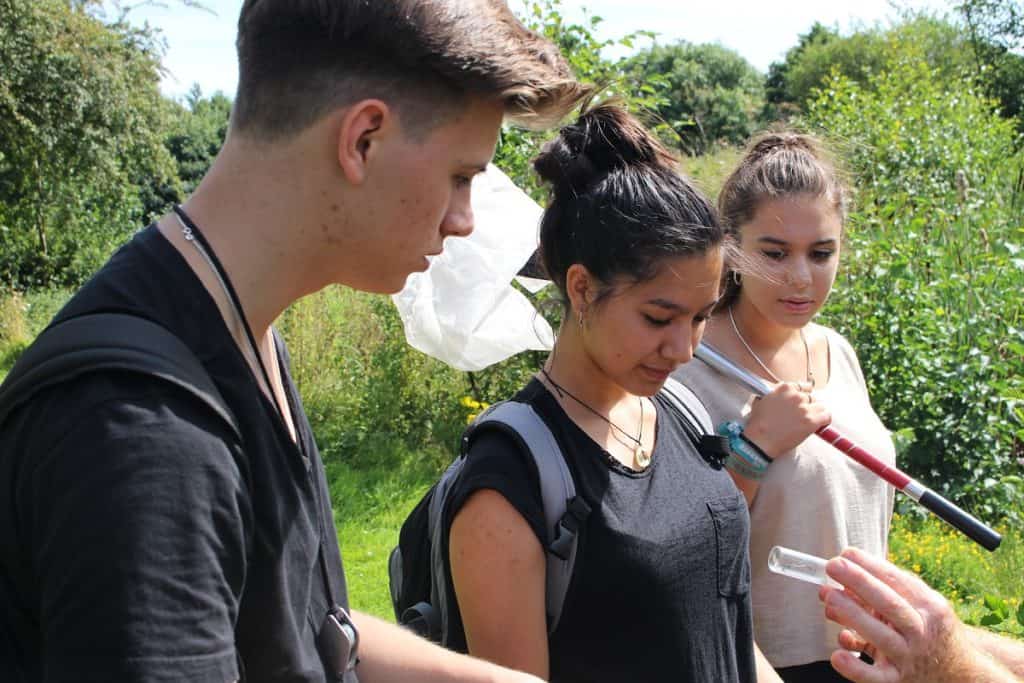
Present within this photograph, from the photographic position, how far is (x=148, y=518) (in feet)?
2.82

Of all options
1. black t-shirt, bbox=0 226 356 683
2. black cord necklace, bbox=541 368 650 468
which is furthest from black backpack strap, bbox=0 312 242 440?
black cord necklace, bbox=541 368 650 468

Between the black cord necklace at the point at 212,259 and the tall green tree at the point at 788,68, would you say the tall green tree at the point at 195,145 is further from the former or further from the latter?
the black cord necklace at the point at 212,259

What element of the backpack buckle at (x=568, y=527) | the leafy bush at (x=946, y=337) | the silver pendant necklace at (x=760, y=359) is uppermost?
the leafy bush at (x=946, y=337)

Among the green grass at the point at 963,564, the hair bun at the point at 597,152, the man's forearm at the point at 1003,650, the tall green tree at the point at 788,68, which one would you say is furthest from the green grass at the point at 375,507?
the tall green tree at the point at 788,68

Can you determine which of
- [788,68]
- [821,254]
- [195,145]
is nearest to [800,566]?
[821,254]

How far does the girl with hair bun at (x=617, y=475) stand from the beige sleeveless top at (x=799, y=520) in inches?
13.5

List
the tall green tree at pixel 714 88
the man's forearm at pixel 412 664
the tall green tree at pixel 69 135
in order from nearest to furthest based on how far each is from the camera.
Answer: the man's forearm at pixel 412 664 → the tall green tree at pixel 69 135 → the tall green tree at pixel 714 88

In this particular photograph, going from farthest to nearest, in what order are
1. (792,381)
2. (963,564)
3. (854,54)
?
(854,54), (963,564), (792,381)

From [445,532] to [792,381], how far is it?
3.97ft

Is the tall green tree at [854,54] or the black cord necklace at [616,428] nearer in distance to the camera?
the black cord necklace at [616,428]

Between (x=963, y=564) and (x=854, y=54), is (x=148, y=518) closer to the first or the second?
(x=963, y=564)

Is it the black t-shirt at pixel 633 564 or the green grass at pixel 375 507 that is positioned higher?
the black t-shirt at pixel 633 564

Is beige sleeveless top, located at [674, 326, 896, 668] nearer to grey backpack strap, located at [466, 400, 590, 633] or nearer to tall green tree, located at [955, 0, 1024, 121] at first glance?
grey backpack strap, located at [466, 400, 590, 633]

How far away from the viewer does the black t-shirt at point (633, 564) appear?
1.70 metres
